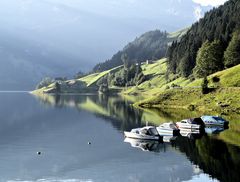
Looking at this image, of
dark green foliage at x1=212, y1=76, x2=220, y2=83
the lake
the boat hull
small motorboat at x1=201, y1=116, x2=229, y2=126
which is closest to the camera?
the lake

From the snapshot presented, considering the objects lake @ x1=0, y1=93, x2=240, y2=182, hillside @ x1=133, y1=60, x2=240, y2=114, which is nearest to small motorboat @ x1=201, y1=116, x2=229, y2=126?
lake @ x1=0, y1=93, x2=240, y2=182

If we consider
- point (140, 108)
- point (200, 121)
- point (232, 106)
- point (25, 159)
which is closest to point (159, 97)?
point (140, 108)

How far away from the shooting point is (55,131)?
119188 millimetres

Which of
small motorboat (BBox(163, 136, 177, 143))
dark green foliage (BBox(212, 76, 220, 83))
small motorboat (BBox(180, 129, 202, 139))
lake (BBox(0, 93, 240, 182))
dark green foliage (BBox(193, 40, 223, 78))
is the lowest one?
lake (BBox(0, 93, 240, 182))

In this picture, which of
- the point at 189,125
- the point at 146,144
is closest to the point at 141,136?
the point at 146,144

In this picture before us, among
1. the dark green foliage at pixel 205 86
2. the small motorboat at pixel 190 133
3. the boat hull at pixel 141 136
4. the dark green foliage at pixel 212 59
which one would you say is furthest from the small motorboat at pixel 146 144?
the dark green foliage at pixel 212 59

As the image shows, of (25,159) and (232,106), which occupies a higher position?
(232,106)

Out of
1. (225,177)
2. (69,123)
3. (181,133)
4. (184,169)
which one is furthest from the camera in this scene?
(69,123)

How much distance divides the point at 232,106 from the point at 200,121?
34.0 metres

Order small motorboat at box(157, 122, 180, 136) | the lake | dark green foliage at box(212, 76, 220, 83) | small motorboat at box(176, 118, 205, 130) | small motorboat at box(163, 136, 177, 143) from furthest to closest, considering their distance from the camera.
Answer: dark green foliage at box(212, 76, 220, 83) < small motorboat at box(176, 118, 205, 130) < small motorboat at box(157, 122, 180, 136) < small motorboat at box(163, 136, 177, 143) < the lake

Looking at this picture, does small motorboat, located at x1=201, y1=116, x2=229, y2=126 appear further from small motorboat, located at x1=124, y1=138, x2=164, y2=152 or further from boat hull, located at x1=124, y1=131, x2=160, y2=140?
small motorboat, located at x1=124, y1=138, x2=164, y2=152

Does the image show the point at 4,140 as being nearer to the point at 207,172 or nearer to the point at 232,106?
the point at 207,172

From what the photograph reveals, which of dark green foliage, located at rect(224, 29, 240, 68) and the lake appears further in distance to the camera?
dark green foliage, located at rect(224, 29, 240, 68)

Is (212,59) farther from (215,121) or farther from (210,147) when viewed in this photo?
(210,147)
